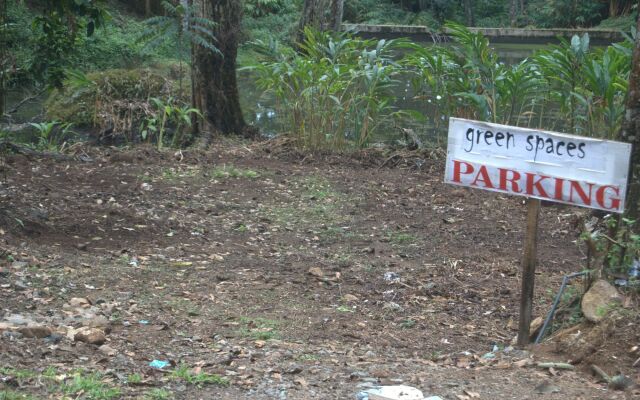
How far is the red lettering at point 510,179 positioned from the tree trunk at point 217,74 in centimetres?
595

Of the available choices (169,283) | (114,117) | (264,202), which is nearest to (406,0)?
(114,117)

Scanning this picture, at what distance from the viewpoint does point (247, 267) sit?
19.0 ft

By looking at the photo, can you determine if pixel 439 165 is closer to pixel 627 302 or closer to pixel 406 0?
pixel 627 302

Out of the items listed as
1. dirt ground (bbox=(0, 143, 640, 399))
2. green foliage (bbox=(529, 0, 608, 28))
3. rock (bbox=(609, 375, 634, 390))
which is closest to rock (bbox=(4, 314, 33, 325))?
dirt ground (bbox=(0, 143, 640, 399))

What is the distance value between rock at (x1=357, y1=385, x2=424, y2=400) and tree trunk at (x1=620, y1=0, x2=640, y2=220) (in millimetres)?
1654

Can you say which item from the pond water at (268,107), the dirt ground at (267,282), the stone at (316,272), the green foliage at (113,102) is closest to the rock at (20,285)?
the dirt ground at (267,282)

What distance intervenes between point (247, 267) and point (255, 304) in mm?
792

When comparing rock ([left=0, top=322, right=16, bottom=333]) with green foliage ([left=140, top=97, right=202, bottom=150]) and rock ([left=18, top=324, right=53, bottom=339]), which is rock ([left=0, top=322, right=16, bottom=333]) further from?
green foliage ([left=140, top=97, right=202, bottom=150])

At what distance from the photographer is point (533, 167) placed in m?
4.16

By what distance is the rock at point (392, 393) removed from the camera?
351 centimetres

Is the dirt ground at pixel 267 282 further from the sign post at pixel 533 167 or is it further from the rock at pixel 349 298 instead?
the sign post at pixel 533 167

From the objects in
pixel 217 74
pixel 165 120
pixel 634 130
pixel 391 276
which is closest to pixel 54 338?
pixel 391 276

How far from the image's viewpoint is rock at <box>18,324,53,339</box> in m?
3.96

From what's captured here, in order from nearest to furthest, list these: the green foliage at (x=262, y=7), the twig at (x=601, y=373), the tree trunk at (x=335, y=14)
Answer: the twig at (x=601, y=373)
the tree trunk at (x=335, y=14)
the green foliage at (x=262, y=7)
